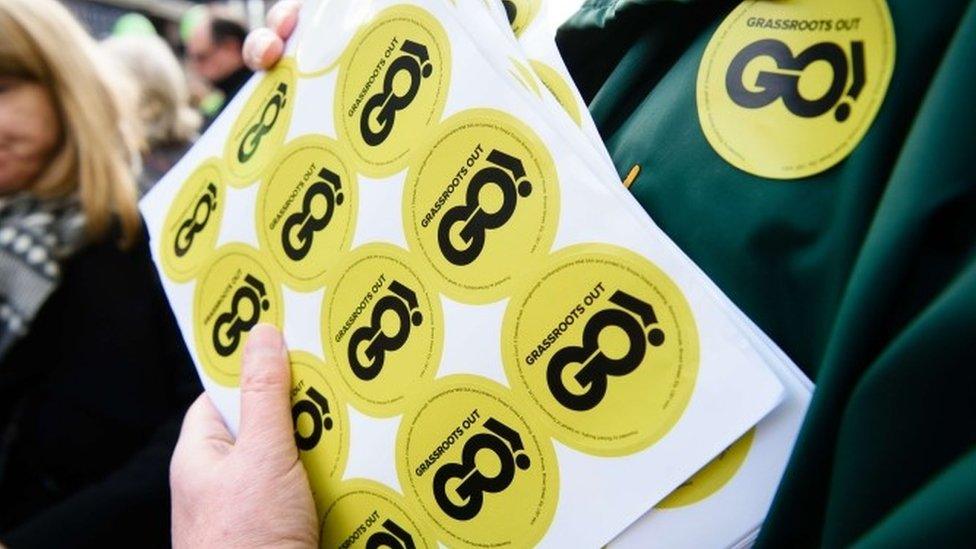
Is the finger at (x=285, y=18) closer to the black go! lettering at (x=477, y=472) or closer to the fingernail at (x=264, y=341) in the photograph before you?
the fingernail at (x=264, y=341)

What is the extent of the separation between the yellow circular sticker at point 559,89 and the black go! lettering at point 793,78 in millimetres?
120

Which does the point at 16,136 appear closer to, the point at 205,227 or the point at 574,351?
the point at 205,227

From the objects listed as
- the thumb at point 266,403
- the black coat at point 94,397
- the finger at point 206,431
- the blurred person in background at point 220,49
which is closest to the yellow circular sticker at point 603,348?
the thumb at point 266,403

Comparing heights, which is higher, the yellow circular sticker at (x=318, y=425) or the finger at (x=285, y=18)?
the finger at (x=285, y=18)

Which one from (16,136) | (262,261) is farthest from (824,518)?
(16,136)

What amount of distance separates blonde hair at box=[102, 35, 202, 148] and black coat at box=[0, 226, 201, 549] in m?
0.63

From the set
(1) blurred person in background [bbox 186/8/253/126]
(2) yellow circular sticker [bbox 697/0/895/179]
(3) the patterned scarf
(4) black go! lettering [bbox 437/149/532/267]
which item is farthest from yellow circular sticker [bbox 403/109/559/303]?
(1) blurred person in background [bbox 186/8/253/126]

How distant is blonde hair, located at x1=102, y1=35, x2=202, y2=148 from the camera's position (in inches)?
70.0

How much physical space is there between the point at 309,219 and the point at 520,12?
0.89 feet

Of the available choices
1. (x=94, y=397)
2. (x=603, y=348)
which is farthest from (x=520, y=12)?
(x=94, y=397)

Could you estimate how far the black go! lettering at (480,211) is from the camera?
20.1 inches

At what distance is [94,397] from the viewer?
117cm

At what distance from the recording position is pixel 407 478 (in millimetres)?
541

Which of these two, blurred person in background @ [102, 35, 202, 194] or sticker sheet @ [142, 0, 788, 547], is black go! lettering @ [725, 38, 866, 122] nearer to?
sticker sheet @ [142, 0, 788, 547]
